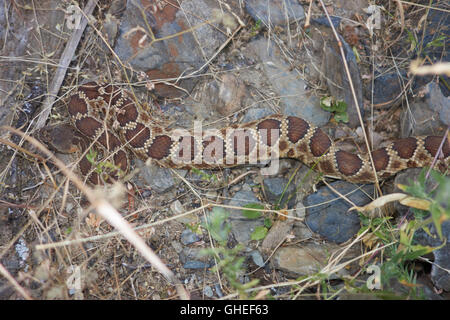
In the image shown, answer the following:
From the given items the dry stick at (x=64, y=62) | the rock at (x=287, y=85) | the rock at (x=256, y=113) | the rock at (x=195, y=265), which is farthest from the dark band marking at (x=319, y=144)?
the dry stick at (x=64, y=62)

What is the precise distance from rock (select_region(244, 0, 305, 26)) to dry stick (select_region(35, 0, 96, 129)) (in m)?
1.81

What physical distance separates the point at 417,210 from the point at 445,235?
491 mm

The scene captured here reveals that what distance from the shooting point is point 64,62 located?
439 centimetres

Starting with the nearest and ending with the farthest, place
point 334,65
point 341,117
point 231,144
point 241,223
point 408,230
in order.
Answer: point 408,230
point 241,223
point 231,144
point 334,65
point 341,117

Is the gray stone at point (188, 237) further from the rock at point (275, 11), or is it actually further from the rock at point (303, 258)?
the rock at point (275, 11)

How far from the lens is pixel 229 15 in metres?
4.42

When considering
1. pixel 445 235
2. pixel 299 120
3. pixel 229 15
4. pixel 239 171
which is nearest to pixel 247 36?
pixel 229 15

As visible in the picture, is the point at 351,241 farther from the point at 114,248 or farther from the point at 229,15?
the point at 229,15

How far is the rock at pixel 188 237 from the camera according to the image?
12.5ft

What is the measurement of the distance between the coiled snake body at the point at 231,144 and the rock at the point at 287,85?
23 cm

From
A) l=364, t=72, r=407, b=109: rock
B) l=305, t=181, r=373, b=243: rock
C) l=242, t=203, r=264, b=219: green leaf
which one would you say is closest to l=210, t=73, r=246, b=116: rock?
l=242, t=203, r=264, b=219: green leaf

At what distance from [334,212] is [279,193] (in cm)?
57

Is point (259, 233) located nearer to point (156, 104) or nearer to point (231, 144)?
point (231, 144)

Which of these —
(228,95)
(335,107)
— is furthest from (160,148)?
(335,107)
